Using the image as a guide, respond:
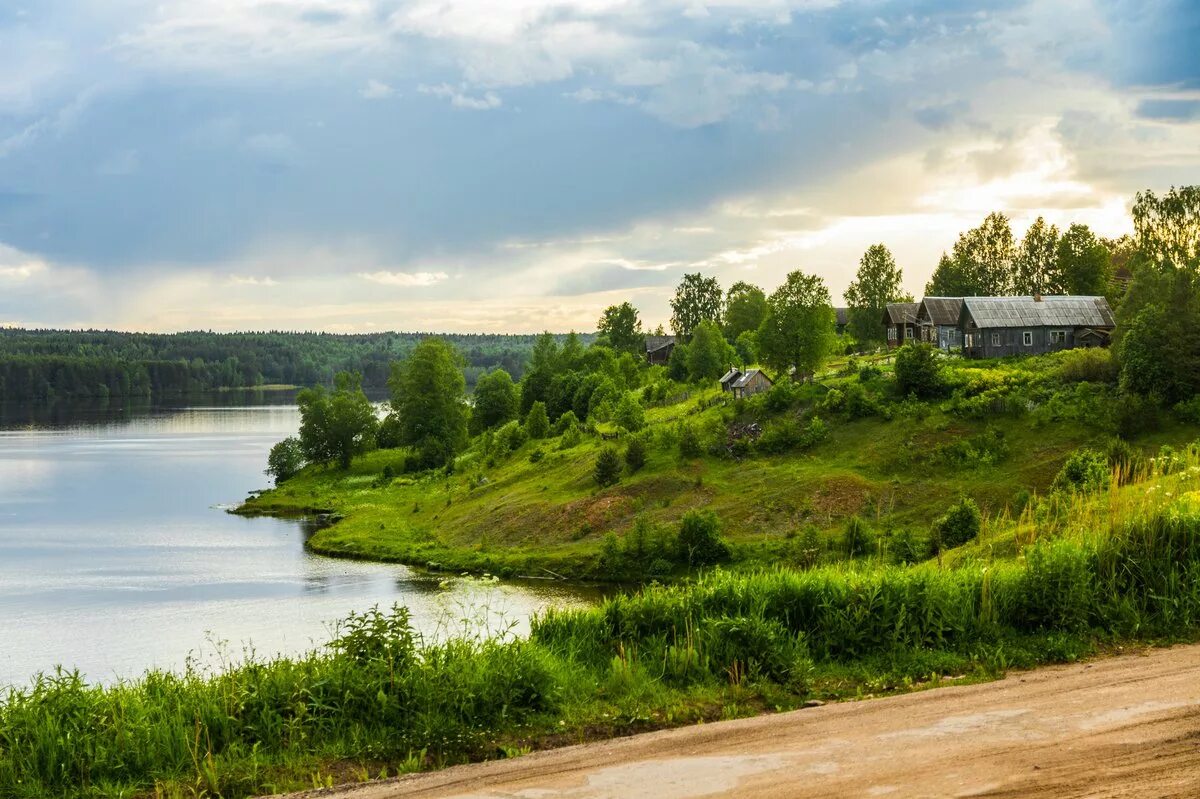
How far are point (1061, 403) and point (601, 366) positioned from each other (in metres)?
62.7

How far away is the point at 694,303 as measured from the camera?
466 ft

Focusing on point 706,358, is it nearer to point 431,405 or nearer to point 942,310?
point 942,310

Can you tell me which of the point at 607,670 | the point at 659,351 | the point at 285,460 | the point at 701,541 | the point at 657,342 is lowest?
the point at 701,541

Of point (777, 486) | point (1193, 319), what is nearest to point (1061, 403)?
point (1193, 319)

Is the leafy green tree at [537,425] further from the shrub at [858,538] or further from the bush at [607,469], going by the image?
the shrub at [858,538]

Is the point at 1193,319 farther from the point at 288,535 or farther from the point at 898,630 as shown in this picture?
the point at 288,535

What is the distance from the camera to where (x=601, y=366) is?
112 m

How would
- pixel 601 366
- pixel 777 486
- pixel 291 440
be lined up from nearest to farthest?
1. pixel 777 486
2. pixel 291 440
3. pixel 601 366

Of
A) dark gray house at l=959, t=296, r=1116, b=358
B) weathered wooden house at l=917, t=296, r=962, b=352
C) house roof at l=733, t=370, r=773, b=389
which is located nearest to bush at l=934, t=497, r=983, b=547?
house roof at l=733, t=370, r=773, b=389

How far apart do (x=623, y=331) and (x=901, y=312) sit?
49.7m

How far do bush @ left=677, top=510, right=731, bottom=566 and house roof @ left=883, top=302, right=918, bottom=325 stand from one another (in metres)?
55.9

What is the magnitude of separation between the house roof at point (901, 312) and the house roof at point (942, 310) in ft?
25.0

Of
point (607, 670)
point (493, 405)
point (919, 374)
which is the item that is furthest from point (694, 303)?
point (607, 670)

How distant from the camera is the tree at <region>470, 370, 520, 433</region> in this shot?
109438mm
